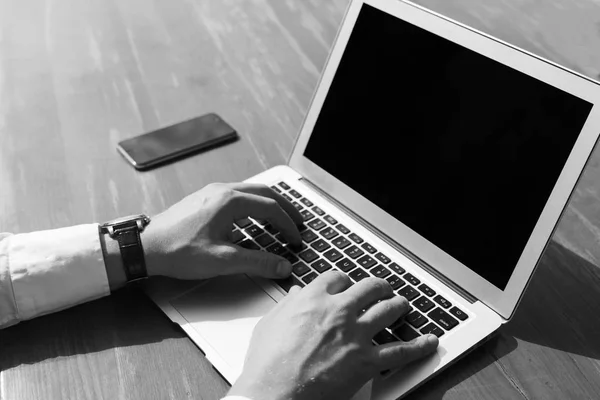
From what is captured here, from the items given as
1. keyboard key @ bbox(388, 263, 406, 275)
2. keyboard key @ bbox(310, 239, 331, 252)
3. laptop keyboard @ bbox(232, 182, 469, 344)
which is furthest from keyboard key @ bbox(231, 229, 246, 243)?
keyboard key @ bbox(388, 263, 406, 275)

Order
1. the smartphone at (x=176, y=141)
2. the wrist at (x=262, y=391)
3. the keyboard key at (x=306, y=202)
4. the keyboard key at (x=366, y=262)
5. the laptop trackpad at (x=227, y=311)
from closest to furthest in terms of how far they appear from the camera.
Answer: the wrist at (x=262, y=391) < the laptop trackpad at (x=227, y=311) < the keyboard key at (x=366, y=262) < the keyboard key at (x=306, y=202) < the smartphone at (x=176, y=141)

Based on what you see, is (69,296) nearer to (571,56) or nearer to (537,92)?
(537,92)

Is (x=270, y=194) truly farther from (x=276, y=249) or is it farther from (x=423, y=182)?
(x=423, y=182)

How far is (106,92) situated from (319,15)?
56 centimetres

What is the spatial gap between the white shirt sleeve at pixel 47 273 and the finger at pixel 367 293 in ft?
1.04

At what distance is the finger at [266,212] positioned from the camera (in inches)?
34.8

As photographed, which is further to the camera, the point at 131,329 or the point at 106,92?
the point at 106,92

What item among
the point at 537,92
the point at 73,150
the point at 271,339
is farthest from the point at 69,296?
the point at 537,92

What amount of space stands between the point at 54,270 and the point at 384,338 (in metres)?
0.42

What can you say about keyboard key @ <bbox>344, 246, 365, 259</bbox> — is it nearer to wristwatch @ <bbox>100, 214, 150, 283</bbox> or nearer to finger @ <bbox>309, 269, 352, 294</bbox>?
finger @ <bbox>309, 269, 352, 294</bbox>

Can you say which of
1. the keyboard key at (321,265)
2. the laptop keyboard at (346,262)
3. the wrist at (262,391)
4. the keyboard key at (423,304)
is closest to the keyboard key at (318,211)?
the laptop keyboard at (346,262)

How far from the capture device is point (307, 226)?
0.94m

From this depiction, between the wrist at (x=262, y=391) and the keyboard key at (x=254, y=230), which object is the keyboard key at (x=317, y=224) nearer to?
the keyboard key at (x=254, y=230)

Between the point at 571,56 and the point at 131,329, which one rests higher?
the point at 571,56
